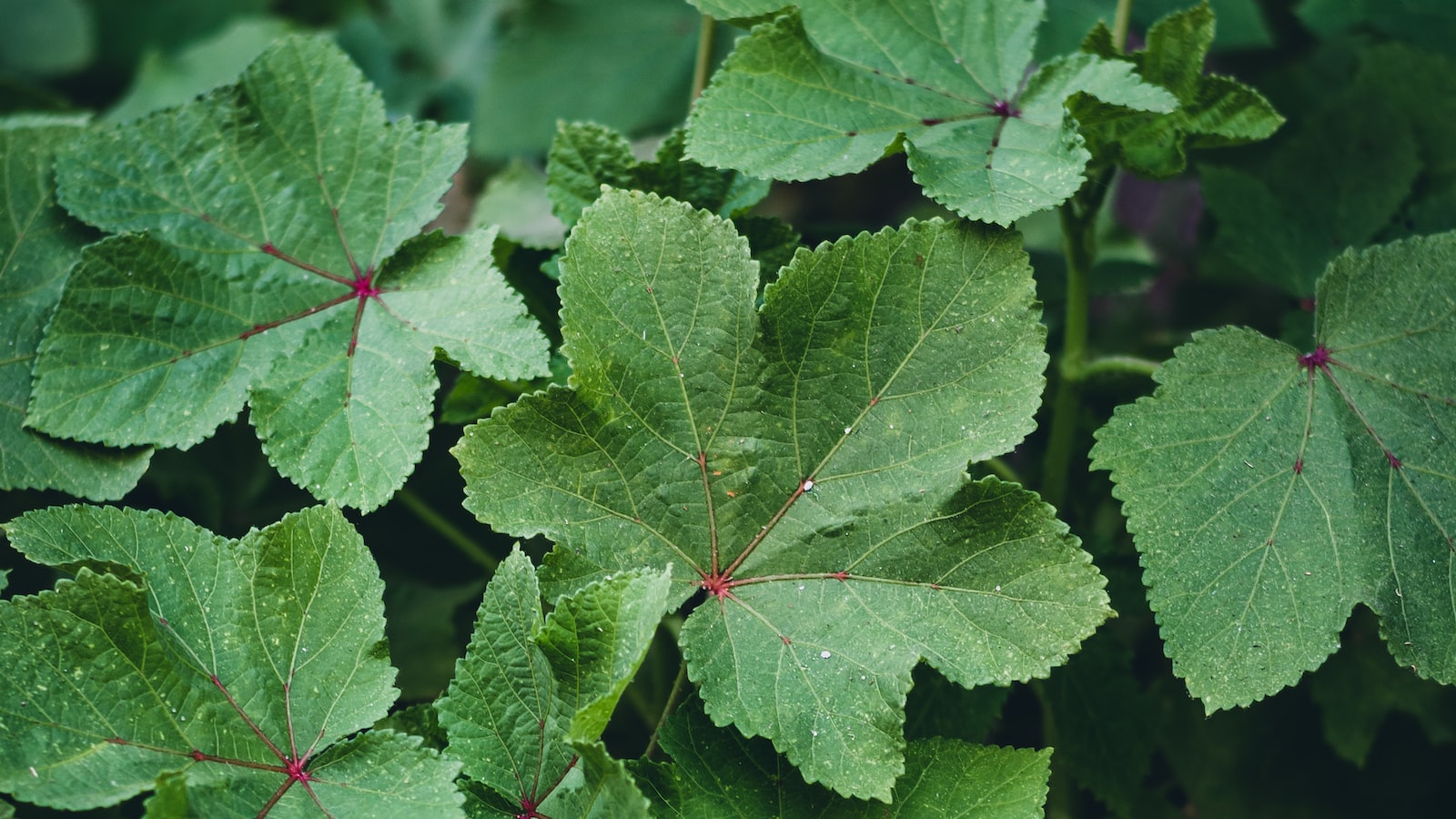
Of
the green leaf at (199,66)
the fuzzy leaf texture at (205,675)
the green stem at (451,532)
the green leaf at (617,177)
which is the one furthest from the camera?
the green leaf at (199,66)

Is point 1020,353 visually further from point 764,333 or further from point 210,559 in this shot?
point 210,559

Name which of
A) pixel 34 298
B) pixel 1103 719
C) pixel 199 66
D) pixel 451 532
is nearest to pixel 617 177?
pixel 451 532

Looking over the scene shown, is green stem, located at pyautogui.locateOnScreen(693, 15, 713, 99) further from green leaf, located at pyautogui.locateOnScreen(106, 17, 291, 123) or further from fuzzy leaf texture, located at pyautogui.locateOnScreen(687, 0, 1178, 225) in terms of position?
green leaf, located at pyautogui.locateOnScreen(106, 17, 291, 123)

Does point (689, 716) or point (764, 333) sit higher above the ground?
point (764, 333)

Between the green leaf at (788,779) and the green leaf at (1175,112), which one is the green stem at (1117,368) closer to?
the green leaf at (1175,112)

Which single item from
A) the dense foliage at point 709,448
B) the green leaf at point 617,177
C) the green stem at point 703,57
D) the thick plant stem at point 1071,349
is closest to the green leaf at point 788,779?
the dense foliage at point 709,448

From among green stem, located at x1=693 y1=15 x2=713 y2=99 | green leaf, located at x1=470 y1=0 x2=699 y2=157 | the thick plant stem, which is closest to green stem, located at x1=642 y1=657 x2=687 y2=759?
the thick plant stem

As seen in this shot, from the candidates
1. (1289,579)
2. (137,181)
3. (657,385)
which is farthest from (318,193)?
(1289,579)

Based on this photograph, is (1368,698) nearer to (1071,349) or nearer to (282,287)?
(1071,349)
